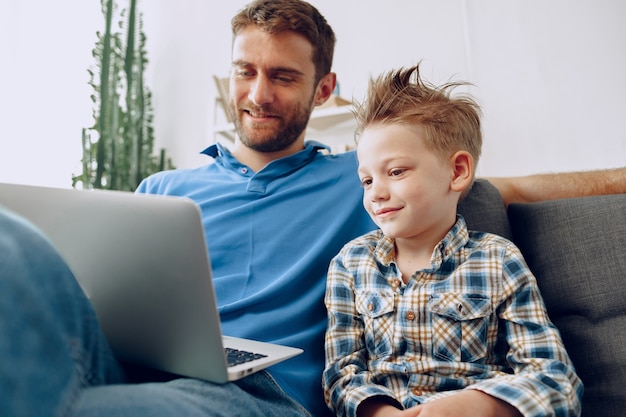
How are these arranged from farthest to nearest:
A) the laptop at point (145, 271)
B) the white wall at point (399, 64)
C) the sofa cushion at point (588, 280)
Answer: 1. the white wall at point (399, 64)
2. the sofa cushion at point (588, 280)
3. the laptop at point (145, 271)

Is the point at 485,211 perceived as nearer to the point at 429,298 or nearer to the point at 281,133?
the point at 429,298

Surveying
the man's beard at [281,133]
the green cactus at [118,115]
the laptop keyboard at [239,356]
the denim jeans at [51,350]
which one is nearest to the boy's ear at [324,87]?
the man's beard at [281,133]

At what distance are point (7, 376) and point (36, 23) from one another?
9.43 feet

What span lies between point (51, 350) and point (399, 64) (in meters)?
2.34

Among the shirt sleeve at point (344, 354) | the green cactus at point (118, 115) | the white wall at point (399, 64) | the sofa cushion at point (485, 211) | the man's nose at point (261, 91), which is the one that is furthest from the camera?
the green cactus at point (118, 115)

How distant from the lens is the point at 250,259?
115cm

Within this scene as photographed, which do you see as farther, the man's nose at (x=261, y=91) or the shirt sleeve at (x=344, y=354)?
the man's nose at (x=261, y=91)

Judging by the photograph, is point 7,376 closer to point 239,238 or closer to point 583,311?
point 239,238

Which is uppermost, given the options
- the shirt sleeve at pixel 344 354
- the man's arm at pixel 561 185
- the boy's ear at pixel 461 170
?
the boy's ear at pixel 461 170

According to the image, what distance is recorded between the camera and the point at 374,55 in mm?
2646

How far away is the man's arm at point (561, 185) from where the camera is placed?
1.28 metres

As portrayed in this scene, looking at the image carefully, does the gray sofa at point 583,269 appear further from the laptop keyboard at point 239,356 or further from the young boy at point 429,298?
the laptop keyboard at point 239,356

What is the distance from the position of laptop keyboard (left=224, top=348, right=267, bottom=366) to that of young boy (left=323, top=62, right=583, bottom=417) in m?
0.20

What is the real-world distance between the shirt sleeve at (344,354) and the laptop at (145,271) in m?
0.24
